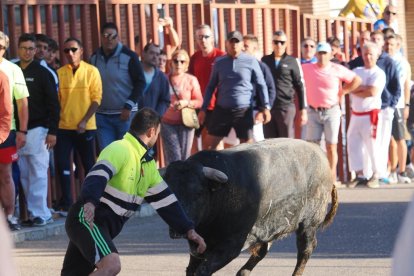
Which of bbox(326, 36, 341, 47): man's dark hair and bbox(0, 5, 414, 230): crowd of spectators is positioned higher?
bbox(326, 36, 341, 47): man's dark hair

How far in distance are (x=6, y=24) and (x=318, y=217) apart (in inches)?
211

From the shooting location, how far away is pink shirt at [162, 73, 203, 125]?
13.8 m

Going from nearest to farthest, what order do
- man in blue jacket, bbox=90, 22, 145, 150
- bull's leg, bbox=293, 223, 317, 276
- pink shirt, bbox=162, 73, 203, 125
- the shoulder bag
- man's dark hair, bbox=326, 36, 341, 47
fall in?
1. bull's leg, bbox=293, 223, 317, 276
2. man in blue jacket, bbox=90, 22, 145, 150
3. the shoulder bag
4. pink shirt, bbox=162, 73, 203, 125
5. man's dark hair, bbox=326, 36, 341, 47

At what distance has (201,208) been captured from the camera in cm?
714

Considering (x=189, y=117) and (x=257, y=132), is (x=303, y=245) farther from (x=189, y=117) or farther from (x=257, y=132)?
(x=257, y=132)

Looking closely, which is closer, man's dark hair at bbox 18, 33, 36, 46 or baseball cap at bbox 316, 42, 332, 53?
man's dark hair at bbox 18, 33, 36, 46

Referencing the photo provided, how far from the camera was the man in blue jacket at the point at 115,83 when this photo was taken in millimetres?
12758

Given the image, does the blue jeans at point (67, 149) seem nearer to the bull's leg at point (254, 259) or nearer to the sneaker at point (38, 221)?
the sneaker at point (38, 221)

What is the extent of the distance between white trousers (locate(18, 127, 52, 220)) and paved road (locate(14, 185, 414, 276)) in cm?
47

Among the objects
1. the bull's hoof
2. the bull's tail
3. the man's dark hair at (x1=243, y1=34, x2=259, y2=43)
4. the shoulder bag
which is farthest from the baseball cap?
the bull's hoof

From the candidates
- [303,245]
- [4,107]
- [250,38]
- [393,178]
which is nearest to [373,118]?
[393,178]

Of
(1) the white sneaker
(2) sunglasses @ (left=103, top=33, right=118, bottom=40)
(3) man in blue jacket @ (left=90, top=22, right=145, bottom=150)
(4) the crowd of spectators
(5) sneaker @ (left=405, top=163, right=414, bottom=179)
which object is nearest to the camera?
(4) the crowd of spectators

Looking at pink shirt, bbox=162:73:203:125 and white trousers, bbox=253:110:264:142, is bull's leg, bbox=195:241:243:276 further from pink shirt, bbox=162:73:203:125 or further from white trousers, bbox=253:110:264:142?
white trousers, bbox=253:110:264:142

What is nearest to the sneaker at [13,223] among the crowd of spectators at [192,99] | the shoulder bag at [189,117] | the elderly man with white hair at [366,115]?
the crowd of spectators at [192,99]
